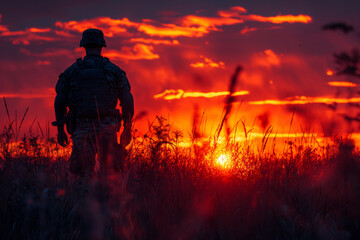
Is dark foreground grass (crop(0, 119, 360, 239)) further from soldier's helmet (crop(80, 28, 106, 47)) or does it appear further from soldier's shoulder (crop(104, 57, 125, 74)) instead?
soldier's helmet (crop(80, 28, 106, 47))

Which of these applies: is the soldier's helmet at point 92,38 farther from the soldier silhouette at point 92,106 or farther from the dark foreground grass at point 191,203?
the dark foreground grass at point 191,203

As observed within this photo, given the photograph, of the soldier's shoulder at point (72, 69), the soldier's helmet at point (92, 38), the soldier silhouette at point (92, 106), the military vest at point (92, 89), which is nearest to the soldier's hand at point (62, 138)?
the soldier silhouette at point (92, 106)

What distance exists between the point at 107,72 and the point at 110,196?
2871mm

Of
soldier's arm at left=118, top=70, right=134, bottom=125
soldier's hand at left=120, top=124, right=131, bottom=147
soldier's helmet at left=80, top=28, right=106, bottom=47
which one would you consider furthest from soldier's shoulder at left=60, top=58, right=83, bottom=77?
soldier's hand at left=120, top=124, right=131, bottom=147

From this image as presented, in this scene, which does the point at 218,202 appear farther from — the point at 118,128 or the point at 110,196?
the point at 118,128

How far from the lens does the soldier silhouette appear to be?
20.0 feet

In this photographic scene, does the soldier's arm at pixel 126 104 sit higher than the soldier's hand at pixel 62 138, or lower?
higher

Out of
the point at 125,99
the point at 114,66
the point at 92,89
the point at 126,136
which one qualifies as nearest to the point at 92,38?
the point at 114,66

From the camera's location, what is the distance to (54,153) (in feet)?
→ 22.0

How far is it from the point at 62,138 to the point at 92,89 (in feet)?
3.14

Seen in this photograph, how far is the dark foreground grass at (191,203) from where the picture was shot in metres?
3.31

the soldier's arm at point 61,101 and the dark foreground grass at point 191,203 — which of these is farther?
the soldier's arm at point 61,101

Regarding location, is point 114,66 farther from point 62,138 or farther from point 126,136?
point 62,138

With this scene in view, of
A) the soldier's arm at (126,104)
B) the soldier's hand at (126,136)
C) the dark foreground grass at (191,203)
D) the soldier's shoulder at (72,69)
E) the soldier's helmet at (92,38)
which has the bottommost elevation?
the dark foreground grass at (191,203)
